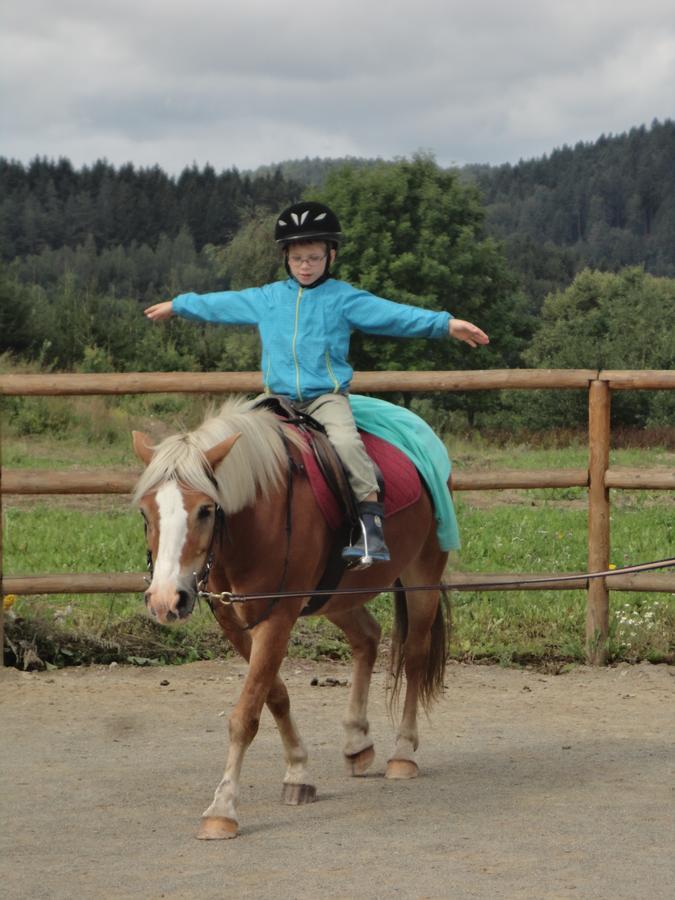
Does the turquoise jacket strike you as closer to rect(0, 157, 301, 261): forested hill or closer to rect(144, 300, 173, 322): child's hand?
rect(144, 300, 173, 322): child's hand

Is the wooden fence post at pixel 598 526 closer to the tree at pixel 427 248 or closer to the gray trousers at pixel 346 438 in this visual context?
the gray trousers at pixel 346 438

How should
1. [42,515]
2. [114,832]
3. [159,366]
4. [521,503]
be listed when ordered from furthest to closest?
1. [159,366]
2. [521,503]
3. [42,515]
4. [114,832]

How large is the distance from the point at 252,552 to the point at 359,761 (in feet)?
4.40

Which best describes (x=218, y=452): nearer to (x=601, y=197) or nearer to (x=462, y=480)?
(x=462, y=480)

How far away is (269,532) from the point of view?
477cm

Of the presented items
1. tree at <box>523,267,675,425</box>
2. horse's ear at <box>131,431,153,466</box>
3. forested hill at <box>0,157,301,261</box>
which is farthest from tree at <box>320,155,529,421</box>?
forested hill at <box>0,157,301,261</box>

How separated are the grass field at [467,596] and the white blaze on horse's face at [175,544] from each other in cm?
344

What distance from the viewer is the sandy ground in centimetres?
398

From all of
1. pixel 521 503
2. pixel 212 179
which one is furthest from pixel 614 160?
pixel 521 503

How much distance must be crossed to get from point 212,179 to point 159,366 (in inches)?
3291

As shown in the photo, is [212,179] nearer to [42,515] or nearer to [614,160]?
[614,160]

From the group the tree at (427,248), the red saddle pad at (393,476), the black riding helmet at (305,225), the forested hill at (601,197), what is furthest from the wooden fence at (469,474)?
the forested hill at (601,197)

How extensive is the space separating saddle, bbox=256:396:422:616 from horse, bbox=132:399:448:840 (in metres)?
0.04

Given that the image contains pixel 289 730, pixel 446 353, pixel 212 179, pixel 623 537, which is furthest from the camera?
pixel 212 179
